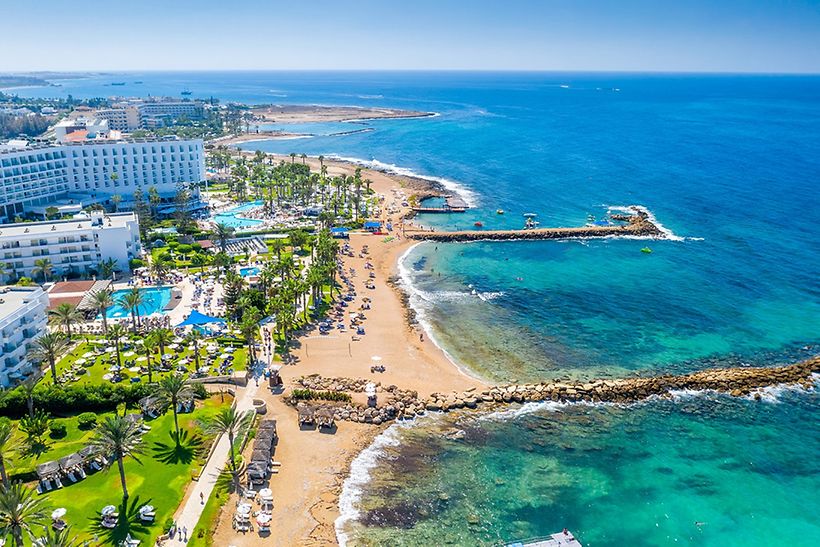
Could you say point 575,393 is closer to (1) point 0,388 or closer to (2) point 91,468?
(2) point 91,468

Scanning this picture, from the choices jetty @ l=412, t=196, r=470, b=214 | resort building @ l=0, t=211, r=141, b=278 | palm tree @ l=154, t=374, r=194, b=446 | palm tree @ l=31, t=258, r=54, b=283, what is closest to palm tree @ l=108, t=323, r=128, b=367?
palm tree @ l=154, t=374, r=194, b=446

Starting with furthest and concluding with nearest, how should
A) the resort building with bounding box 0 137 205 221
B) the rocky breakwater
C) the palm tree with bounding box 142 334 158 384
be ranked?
1. the resort building with bounding box 0 137 205 221
2. the palm tree with bounding box 142 334 158 384
3. the rocky breakwater

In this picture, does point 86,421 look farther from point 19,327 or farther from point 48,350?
point 19,327

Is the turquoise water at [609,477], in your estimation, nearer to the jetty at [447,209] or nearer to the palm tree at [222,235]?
the palm tree at [222,235]

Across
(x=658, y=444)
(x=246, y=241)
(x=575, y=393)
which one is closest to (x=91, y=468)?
(x=575, y=393)

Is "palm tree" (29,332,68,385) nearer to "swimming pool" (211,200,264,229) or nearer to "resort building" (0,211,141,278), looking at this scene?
"resort building" (0,211,141,278)

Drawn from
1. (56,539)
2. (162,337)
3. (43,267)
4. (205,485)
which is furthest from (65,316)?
(56,539)
